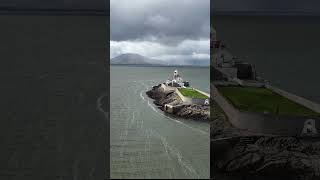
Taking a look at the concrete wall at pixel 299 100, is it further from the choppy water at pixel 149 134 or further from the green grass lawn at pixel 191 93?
the green grass lawn at pixel 191 93

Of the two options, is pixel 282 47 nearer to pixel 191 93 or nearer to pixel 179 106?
pixel 191 93

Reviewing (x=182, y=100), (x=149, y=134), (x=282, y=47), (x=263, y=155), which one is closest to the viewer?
(x=263, y=155)

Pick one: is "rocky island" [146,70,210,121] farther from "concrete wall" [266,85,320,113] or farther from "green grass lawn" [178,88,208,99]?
"concrete wall" [266,85,320,113]

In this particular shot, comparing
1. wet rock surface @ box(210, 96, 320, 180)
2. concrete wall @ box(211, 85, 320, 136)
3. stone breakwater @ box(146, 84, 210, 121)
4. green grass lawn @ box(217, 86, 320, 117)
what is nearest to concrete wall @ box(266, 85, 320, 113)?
green grass lawn @ box(217, 86, 320, 117)

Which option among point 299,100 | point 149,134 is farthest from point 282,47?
point 149,134

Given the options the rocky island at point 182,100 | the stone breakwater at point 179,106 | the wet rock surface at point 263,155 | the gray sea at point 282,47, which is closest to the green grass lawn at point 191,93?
the rocky island at point 182,100

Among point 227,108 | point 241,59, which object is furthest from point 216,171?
point 241,59
